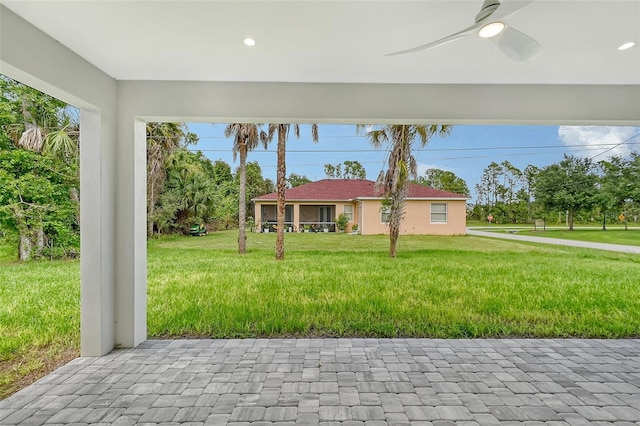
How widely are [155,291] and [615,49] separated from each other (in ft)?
16.3

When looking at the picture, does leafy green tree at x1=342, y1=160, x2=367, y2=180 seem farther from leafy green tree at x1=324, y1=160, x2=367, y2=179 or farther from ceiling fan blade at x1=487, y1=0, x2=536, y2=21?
ceiling fan blade at x1=487, y1=0, x2=536, y2=21

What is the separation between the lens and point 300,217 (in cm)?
507

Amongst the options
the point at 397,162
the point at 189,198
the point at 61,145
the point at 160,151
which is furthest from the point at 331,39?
the point at 61,145

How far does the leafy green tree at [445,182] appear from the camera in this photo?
4.82 m

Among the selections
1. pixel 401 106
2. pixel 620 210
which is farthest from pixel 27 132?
pixel 620 210

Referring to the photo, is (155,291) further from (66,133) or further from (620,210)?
(620,210)

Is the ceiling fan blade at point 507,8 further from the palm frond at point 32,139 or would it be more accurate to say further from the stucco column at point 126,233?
the palm frond at point 32,139

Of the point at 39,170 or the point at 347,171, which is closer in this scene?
the point at 39,170

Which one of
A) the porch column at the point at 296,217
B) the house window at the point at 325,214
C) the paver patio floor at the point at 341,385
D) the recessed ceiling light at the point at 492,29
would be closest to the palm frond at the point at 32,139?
the paver patio floor at the point at 341,385

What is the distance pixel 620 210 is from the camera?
4477 millimetres

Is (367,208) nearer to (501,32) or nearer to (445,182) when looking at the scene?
(445,182)

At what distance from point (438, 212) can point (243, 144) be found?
129 inches

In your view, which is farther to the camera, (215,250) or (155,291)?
(215,250)

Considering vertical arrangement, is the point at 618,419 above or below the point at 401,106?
below
